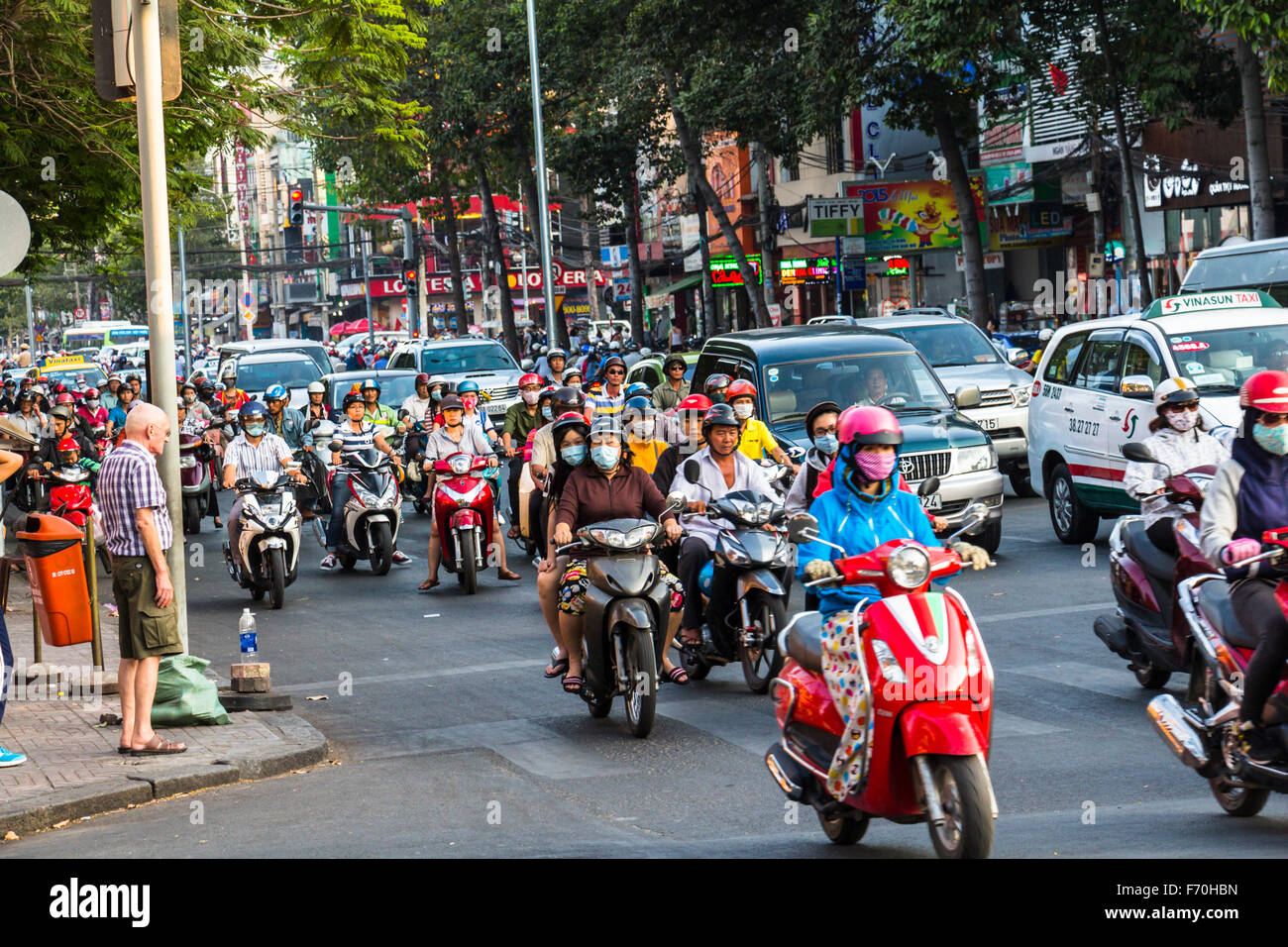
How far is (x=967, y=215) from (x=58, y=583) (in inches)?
1086

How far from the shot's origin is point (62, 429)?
70.3 ft

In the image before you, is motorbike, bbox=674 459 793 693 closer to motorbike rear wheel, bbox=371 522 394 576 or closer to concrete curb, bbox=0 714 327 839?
concrete curb, bbox=0 714 327 839

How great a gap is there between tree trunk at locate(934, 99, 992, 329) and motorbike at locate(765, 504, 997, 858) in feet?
97.0

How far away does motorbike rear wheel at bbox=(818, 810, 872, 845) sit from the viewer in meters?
6.46

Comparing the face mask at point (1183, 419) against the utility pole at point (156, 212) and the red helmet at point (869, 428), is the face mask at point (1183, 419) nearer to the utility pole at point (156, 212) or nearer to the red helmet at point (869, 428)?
the red helmet at point (869, 428)

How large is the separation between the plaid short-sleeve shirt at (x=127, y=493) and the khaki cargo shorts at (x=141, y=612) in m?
0.08

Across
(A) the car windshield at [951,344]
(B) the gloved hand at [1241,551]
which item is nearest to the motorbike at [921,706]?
(B) the gloved hand at [1241,551]

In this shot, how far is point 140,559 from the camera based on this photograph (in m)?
9.02

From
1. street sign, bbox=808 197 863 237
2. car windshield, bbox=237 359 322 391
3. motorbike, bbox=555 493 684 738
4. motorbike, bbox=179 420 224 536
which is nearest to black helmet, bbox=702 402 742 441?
motorbike, bbox=555 493 684 738

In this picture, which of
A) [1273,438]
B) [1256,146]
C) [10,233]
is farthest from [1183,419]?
[1256,146]

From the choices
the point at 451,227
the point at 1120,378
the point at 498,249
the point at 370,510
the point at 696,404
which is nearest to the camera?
the point at 696,404

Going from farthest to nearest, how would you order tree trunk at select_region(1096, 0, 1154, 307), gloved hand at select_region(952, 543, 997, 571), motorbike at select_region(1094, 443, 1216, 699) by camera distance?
tree trunk at select_region(1096, 0, 1154, 307) → motorbike at select_region(1094, 443, 1216, 699) → gloved hand at select_region(952, 543, 997, 571)

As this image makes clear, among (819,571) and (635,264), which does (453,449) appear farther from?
(635,264)
